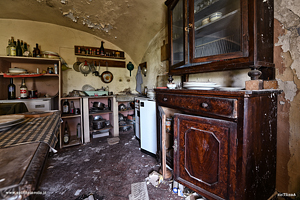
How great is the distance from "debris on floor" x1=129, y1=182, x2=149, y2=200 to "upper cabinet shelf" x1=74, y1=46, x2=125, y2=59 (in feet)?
9.77

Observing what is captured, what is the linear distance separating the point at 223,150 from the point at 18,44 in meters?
3.66

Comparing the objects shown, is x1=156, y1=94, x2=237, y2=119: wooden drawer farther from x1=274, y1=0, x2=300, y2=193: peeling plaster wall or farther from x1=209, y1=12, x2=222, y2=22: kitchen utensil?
x1=209, y1=12, x2=222, y2=22: kitchen utensil

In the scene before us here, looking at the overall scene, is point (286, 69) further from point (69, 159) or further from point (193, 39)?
point (69, 159)

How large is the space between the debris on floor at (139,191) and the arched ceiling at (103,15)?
2508mm

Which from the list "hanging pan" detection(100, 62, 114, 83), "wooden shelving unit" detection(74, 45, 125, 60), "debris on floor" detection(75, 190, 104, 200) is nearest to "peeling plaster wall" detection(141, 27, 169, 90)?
"wooden shelving unit" detection(74, 45, 125, 60)

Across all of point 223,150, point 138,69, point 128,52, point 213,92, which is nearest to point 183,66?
point 213,92

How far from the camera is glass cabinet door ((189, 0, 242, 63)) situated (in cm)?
107

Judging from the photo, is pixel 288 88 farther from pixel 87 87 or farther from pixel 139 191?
pixel 87 87

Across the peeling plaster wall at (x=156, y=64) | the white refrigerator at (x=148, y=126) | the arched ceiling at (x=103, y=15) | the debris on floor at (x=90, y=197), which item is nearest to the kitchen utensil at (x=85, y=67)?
the arched ceiling at (x=103, y=15)

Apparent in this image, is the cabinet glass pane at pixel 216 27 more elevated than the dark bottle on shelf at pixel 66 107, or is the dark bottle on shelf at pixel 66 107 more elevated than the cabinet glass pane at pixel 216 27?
the cabinet glass pane at pixel 216 27

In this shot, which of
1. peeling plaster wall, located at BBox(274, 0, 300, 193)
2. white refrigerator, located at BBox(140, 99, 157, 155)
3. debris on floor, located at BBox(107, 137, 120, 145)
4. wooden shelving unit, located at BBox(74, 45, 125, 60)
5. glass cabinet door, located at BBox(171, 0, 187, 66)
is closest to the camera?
peeling plaster wall, located at BBox(274, 0, 300, 193)

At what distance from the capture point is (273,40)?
45.1 inches

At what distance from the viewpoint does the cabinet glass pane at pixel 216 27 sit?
1.07 metres

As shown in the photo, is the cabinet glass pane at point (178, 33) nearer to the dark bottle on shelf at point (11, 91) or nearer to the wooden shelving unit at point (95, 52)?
the wooden shelving unit at point (95, 52)
